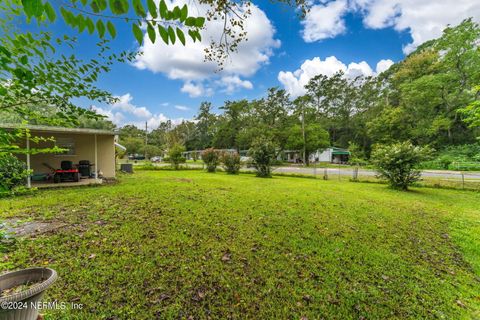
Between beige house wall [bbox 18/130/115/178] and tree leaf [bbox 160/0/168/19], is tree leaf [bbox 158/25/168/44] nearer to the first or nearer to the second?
tree leaf [bbox 160/0/168/19]

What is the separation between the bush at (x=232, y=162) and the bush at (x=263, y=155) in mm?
2017

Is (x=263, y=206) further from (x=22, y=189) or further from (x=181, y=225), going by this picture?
(x=22, y=189)

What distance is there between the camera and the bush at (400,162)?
943 centimetres

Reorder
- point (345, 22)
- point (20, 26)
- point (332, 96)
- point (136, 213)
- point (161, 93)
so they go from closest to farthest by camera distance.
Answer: point (20, 26) → point (136, 213) → point (345, 22) → point (161, 93) → point (332, 96)

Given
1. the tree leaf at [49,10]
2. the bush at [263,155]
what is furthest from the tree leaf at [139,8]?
the bush at [263,155]

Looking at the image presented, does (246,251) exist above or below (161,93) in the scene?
below

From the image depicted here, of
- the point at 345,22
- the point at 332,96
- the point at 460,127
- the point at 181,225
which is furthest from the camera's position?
the point at 332,96

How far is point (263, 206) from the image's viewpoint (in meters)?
6.17

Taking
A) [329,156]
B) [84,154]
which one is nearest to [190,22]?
[84,154]

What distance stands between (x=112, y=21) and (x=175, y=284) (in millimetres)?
2783

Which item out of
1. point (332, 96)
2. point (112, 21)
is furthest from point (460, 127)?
point (112, 21)

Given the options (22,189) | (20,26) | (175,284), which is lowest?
(175,284)

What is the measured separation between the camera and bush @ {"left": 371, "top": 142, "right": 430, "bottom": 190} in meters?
9.43

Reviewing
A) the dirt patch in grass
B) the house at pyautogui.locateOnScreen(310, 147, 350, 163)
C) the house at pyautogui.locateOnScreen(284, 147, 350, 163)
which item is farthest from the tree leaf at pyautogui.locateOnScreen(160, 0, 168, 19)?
the house at pyautogui.locateOnScreen(310, 147, 350, 163)
